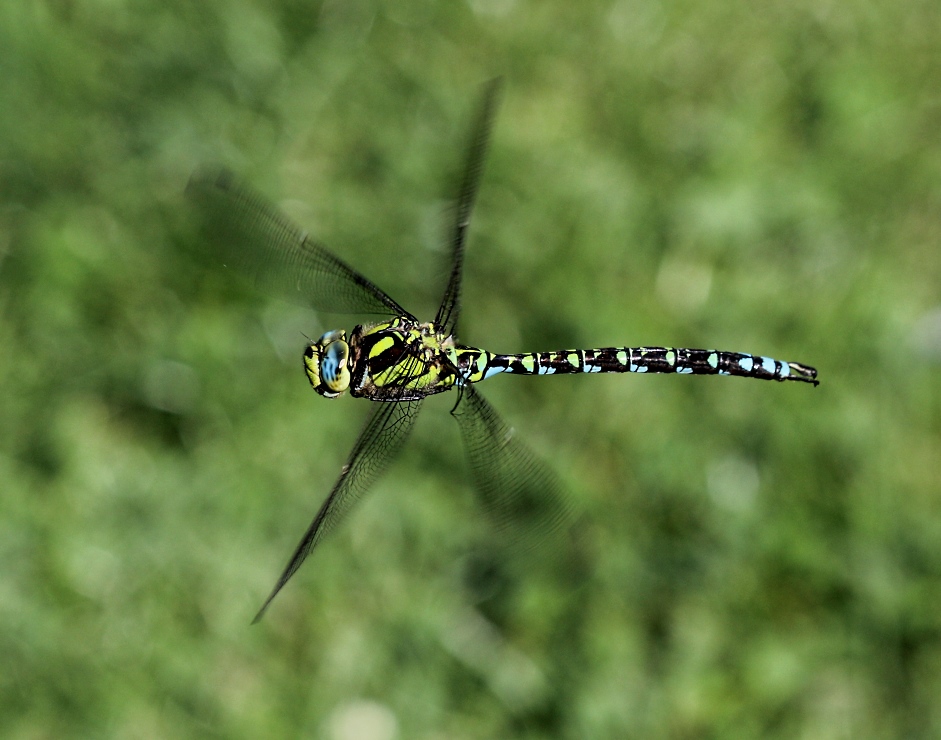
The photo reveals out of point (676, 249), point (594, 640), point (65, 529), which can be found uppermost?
point (676, 249)

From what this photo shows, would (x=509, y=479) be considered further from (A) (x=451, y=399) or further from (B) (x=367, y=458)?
(A) (x=451, y=399)

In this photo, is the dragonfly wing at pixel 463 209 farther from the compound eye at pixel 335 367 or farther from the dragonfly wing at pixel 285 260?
the compound eye at pixel 335 367

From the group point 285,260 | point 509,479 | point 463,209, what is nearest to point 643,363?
point 509,479

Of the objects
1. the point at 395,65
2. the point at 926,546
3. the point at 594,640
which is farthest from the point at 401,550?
the point at 395,65

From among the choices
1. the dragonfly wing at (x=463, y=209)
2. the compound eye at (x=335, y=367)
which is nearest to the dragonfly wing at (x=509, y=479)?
the dragonfly wing at (x=463, y=209)

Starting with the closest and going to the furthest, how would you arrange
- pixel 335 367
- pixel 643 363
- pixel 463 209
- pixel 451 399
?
pixel 335 367
pixel 463 209
pixel 643 363
pixel 451 399

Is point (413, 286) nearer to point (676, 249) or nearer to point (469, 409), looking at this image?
point (676, 249)
